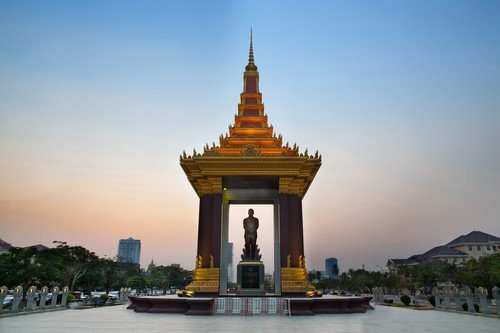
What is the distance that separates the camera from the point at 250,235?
24859mm

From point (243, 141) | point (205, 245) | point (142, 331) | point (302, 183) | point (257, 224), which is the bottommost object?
point (142, 331)

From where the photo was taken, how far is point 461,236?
359ft

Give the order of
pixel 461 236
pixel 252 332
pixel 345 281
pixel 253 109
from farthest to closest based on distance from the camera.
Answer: pixel 461 236 → pixel 345 281 → pixel 253 109 → pixel 252 332

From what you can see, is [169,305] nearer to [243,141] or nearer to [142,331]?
[142,331]

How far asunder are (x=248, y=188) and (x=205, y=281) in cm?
736

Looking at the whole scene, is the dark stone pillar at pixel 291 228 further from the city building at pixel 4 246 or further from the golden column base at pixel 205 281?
the city building at pixel 4 246

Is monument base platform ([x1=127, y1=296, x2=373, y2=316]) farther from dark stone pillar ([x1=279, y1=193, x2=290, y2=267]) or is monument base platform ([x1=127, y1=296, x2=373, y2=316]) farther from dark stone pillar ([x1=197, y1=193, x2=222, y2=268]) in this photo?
dark stone pillar ([x1=279, y1=193, x2=290, y2=267])

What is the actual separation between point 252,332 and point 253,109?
775 inches

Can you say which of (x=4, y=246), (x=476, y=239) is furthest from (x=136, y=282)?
(x=476, y=239)

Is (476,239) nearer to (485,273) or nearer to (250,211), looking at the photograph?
(485,273)

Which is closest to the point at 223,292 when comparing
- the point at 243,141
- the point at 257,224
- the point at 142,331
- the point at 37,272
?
the point at 257,224

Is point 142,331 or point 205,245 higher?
point 205,245

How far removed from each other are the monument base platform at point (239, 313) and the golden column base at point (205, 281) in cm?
305

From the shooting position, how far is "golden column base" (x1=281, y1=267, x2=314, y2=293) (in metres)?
21.0
